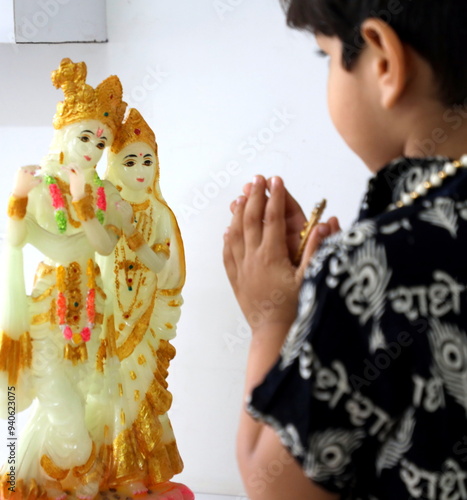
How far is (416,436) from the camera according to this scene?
411 millimetres

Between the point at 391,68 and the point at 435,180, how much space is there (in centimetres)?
7

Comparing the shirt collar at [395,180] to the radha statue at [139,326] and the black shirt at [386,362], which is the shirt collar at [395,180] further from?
the radha statue at [139,326]

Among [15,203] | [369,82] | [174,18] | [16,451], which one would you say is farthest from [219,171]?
[369,82]

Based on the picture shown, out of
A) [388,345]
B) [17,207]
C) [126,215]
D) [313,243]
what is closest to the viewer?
[388,345]

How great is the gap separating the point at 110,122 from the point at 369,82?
94 centimetres

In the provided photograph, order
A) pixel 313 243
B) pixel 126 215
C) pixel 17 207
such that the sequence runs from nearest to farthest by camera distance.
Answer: pixel 313 243, pixel 17 207, pixel 126 215

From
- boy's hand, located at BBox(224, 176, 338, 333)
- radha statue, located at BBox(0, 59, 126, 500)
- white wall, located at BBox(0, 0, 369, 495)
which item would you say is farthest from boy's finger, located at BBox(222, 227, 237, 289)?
white wall, located at BBox(0, 0, 369, 495)

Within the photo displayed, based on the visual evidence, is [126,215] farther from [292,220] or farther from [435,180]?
[435,180]

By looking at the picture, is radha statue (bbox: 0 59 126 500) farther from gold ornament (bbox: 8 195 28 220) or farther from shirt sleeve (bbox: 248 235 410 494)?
shirt sleeve (bbox: 248 235 410 494)

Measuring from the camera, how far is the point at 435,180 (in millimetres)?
452

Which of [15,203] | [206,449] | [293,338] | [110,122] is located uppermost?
[110,122]

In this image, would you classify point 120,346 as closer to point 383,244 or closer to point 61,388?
point 61,388

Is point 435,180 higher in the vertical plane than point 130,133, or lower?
lower

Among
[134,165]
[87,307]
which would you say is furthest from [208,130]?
[87,307]
